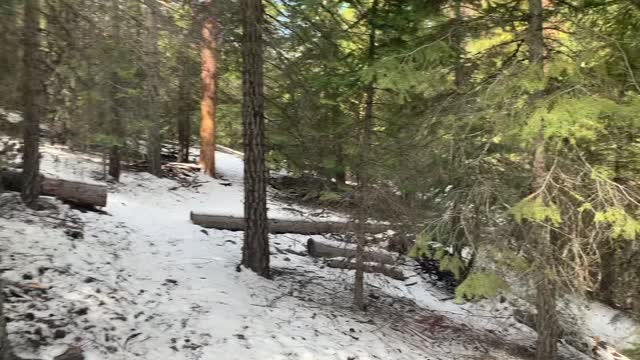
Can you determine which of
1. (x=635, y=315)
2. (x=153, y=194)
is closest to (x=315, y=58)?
(x=635, y=315)

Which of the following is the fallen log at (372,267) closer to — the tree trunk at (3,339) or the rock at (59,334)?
the rock at (59,334)

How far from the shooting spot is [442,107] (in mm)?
7660

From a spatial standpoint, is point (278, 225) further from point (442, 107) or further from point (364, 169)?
point (442, 107)

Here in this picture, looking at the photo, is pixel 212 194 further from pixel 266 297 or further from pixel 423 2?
pixel 423 2

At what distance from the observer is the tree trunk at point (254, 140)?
8852 millimetres

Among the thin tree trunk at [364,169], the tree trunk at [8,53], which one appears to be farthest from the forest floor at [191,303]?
the tree trunk at [8,53]

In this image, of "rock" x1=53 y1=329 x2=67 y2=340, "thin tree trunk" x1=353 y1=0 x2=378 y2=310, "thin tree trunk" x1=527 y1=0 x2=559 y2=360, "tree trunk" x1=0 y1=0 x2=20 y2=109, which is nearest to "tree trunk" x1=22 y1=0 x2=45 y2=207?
"tree trunk" x1=0 y1=0 x2=20 y2=109

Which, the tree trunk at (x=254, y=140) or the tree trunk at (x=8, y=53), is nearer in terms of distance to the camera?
the tree trunk at (x=8, y=53)

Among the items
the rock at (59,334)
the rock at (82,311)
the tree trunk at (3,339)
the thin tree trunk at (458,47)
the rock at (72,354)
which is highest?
the thin tree trunk at (458,47)

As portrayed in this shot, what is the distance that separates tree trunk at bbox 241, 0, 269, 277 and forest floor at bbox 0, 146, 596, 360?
1.48 feet

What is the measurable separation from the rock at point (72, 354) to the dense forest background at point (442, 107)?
2.92 metres

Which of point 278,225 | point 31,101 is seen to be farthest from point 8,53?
point 278,225

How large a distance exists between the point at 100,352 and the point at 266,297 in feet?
10.2

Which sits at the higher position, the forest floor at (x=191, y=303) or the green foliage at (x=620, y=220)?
the green foliage at (x=620, y=220)
